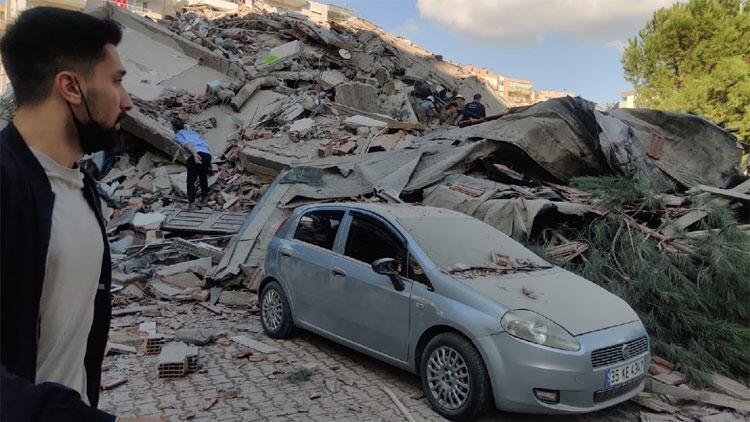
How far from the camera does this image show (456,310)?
4488mm

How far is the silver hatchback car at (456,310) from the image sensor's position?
416cm

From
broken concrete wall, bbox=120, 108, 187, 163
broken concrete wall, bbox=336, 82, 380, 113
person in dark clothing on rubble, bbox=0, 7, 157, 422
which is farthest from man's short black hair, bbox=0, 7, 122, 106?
broken concrete wall, bbox=336, 82, 380, 113

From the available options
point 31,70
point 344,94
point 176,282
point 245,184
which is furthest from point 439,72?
point 31,70

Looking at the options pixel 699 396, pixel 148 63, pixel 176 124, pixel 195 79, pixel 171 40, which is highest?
pixel 171 40

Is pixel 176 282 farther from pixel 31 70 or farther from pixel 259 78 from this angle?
pixel 259 78

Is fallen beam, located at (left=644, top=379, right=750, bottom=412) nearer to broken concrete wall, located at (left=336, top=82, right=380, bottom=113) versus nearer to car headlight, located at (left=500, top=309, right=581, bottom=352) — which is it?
car headlight, located at (left=500, top=309, right=581, bottom=352)

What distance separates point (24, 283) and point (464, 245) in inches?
177

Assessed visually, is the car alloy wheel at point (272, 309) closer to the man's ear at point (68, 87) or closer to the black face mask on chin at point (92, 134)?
the black face mask on chin at point (92, 134)

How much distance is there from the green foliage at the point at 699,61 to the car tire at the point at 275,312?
24.0m

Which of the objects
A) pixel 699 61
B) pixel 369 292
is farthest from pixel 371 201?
pixel 699 61

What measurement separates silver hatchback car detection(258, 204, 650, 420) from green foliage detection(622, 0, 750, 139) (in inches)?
920

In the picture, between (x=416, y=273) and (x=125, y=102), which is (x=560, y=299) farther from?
(x=125, y=102)

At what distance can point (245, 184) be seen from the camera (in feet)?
39.6

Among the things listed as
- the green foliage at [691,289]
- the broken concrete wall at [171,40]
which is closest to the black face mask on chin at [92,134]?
the green foliage at [691,289]
